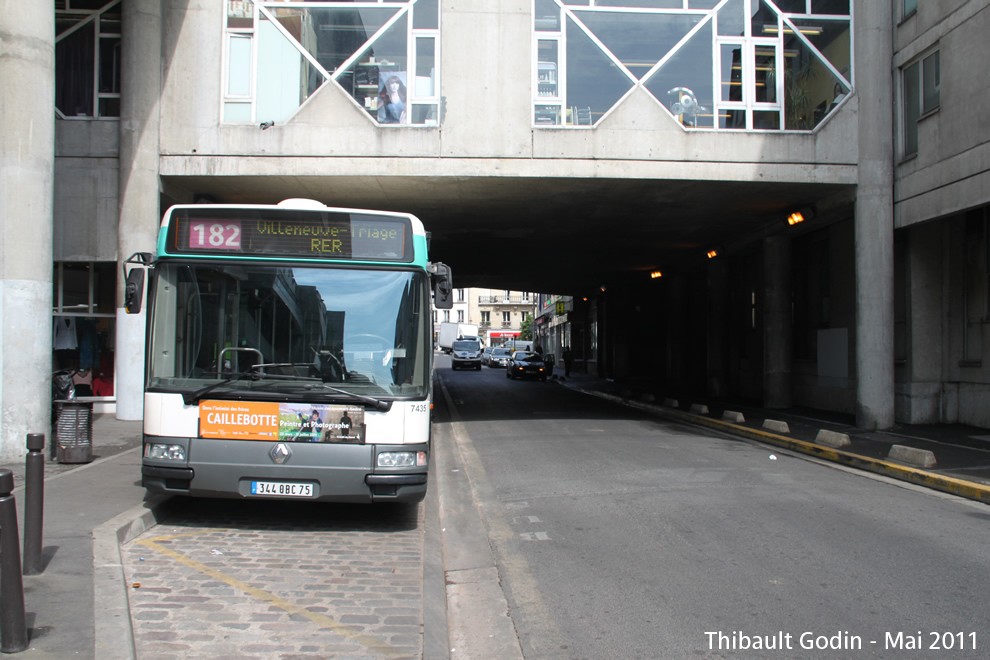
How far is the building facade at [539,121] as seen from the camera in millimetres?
13836

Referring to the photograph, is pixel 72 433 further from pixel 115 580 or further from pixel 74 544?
pixel 115 580

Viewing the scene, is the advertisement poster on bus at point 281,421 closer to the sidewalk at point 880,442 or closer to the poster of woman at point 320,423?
the poster of woman at point 320,423

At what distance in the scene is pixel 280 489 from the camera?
607 cm

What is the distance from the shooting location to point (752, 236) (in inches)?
792

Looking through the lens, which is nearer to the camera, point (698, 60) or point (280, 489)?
point (280, 489)

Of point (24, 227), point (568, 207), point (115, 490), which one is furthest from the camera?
point (568, 207)

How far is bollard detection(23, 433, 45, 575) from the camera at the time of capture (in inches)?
183

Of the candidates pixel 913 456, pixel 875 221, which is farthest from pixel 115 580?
pixel 875 221

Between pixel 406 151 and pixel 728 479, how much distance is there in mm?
8602

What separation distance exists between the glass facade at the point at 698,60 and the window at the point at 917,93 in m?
1.18

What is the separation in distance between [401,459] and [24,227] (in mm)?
A: 6459

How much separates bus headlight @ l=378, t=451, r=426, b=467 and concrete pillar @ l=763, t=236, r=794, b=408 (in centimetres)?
1518

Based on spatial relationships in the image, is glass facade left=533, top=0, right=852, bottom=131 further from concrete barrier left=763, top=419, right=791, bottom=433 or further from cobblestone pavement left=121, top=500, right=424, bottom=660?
cobblestone pavement left=121, top=500, right=424, bottom=660

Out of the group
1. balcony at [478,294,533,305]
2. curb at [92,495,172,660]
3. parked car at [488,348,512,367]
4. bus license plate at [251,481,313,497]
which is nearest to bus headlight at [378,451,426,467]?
bus license plate at [251,481,313,497]
